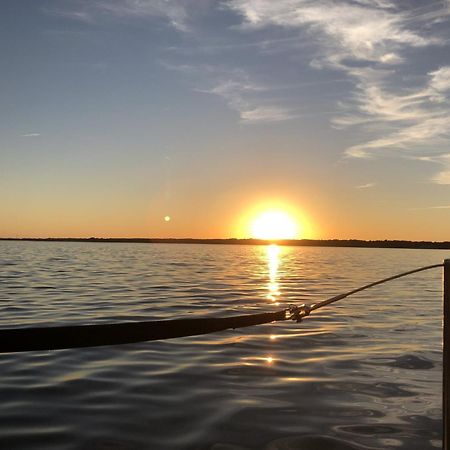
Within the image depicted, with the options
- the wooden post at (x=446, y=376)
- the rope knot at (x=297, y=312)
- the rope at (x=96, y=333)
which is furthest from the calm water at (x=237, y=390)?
the rope at (x=96, y=333)

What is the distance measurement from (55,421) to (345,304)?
15.9 metres

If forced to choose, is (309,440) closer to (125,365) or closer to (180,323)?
(180,323)

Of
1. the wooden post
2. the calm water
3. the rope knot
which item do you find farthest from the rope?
the calm water

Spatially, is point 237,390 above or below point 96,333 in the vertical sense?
below

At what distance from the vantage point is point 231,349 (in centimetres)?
1211

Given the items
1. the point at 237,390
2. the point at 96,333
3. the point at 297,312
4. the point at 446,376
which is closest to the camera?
the point at 96,333

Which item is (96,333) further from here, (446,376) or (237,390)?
(237,390)

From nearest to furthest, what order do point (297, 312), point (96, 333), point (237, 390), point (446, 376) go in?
point (96, 333) < point (297, 312) < point (446, 376) < point (237, 390)

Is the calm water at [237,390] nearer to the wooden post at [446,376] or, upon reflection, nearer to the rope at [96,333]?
the wooden post at [446,376]

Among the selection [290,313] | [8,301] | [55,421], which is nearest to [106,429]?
[55,421]

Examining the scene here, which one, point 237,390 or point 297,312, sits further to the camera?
point 237,390

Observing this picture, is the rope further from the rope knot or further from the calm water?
the calm water

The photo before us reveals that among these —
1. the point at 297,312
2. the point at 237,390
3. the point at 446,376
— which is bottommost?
the point at 237,390

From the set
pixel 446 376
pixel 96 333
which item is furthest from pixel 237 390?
pixel 96 333
